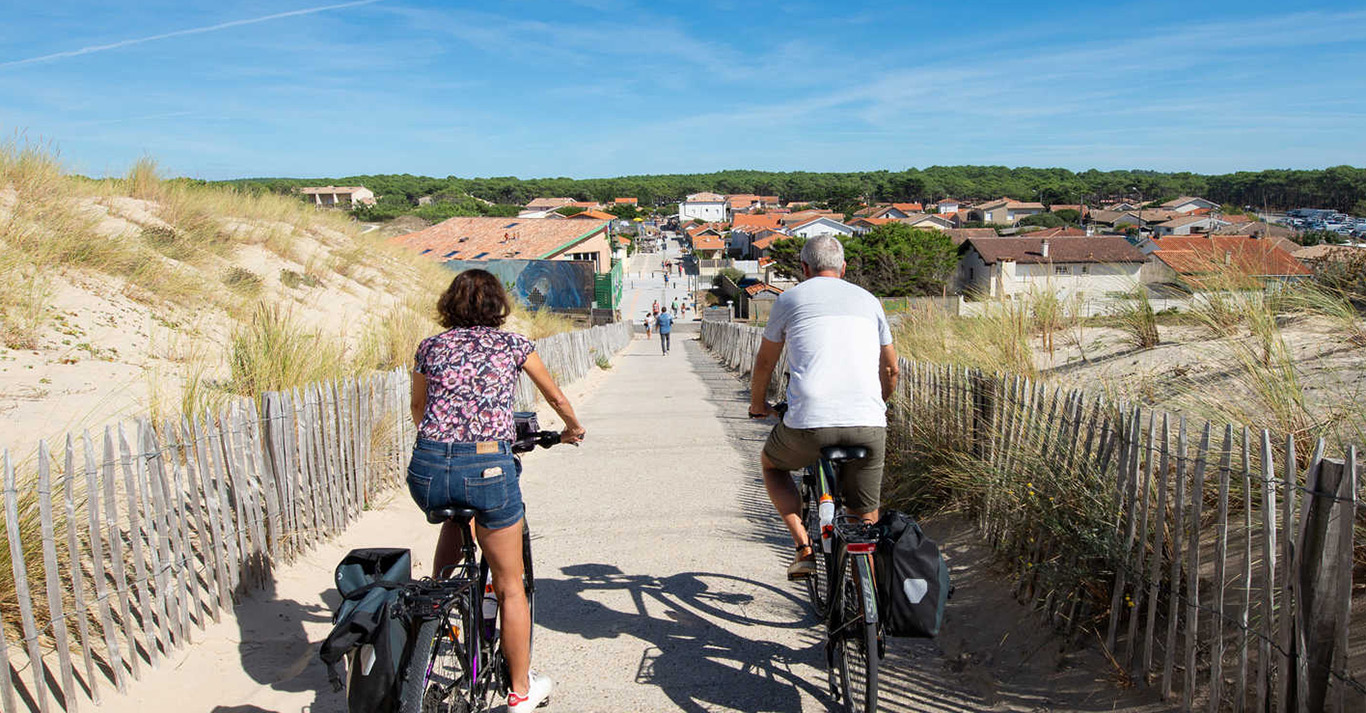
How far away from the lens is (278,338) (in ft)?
24.1

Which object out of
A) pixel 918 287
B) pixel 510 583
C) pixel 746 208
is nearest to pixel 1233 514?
pixel 510 583

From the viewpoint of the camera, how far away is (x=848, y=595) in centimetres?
361

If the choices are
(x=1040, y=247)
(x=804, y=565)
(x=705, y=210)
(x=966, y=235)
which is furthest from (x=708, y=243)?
(x=804, y=565)

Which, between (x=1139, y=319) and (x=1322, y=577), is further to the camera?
(x=1139, y=319)

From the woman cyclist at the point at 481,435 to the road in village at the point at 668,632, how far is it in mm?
628

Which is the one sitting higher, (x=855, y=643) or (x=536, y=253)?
(x=536, y=253)

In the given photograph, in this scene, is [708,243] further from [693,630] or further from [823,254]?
[823,254]

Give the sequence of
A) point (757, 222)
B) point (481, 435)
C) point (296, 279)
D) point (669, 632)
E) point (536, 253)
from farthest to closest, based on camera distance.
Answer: point (757, 222) → point (536, 253) → point (296, 279) → point (669, 632) → point (481, 435)

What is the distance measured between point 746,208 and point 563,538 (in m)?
189

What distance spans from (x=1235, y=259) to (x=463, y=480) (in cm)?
789

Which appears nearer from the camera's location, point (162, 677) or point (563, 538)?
point (162, 677)

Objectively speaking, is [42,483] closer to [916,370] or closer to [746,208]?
[916,370]

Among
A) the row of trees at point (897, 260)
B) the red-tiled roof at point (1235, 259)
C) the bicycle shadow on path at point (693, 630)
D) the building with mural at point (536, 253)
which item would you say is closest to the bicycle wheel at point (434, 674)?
the bicycle shadow on path at point (693, 630)

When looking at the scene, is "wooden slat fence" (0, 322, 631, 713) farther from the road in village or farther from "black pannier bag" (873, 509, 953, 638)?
"black pannier bag" (873, 509, 953, 638)
